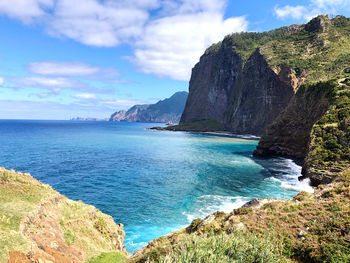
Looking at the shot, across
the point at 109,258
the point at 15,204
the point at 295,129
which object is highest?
the point at 295,129

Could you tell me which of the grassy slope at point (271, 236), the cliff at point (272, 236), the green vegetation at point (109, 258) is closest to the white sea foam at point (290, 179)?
the grassy slope at point (271, 236)

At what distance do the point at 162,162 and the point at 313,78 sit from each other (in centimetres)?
7779

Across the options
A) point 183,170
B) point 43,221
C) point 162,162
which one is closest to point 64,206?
point 43,221

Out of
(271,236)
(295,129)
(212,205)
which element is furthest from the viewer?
(295,129)

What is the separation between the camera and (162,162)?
59.3 meters

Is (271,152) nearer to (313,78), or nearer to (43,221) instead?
(313,78)

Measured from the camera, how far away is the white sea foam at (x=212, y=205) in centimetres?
2743

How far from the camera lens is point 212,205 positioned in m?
30.0

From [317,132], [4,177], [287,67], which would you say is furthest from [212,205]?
[287,67]

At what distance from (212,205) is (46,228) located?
69.2 ft

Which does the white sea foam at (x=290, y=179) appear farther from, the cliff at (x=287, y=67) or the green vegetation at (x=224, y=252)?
the cliff at (x=287, y=67)

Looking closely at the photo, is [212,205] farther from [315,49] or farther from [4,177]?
[315,49]

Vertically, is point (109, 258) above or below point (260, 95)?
below

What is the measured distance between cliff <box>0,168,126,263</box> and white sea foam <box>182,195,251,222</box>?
33.6 ft
